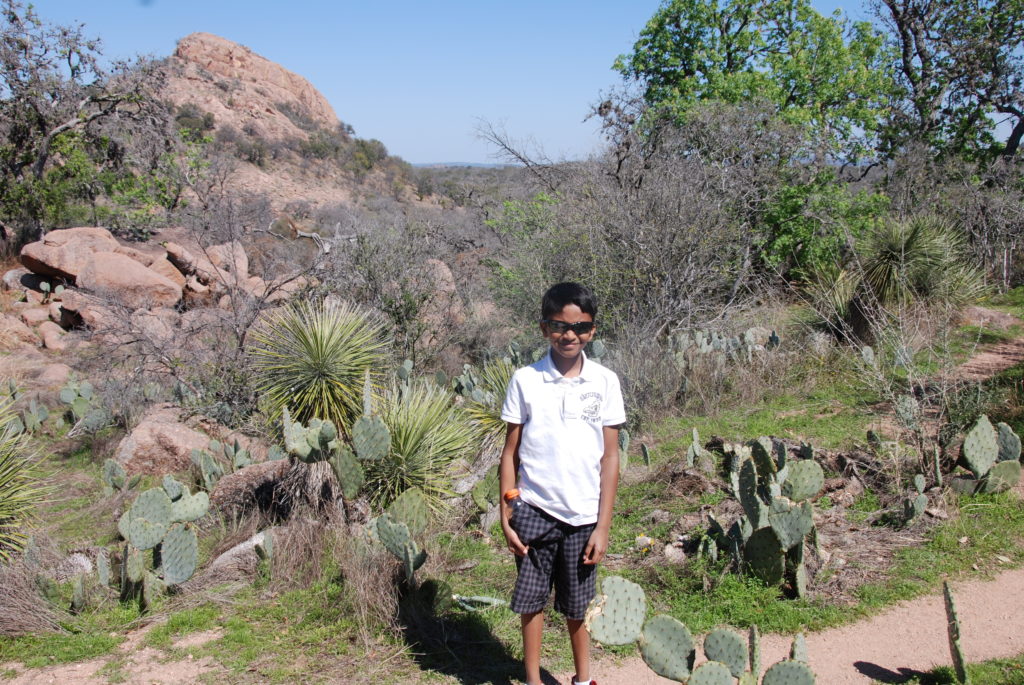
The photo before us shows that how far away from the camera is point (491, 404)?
24.6 ft

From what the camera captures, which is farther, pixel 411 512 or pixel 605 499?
pixel 411 512

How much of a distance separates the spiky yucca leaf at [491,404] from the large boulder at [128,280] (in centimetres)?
885

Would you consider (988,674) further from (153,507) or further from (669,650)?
(153,507)

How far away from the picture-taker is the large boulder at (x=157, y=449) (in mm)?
7855

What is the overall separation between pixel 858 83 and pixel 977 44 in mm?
6868

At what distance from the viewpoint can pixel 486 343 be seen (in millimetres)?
11164

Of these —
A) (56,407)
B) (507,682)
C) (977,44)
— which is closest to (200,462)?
(507,682)

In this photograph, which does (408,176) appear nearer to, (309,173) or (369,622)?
(309,173)

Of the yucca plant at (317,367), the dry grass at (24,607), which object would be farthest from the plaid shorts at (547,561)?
the yucca plant at (317,367)

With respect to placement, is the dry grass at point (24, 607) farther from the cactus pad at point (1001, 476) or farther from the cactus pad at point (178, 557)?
the cactus pad at point (1001, 476)

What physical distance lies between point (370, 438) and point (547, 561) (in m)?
2.48

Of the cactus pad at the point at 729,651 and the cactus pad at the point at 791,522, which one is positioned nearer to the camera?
the cactus pad at the point at 729,651

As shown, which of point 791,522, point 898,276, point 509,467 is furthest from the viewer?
point 898,276

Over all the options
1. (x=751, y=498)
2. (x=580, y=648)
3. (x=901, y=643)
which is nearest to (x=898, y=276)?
(x=751, y=498)
